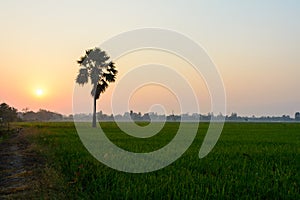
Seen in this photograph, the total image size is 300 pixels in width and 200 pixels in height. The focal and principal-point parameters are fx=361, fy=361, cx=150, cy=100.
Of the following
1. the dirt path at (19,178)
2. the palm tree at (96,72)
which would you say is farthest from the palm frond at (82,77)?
the dirt path at (19,178)

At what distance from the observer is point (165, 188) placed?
21.4 ft

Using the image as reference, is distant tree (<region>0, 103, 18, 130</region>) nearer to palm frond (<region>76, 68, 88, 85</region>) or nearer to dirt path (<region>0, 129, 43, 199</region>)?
palm frond (<region>76, 68, 88, 85</region>)

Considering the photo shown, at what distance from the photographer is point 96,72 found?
1843 inches

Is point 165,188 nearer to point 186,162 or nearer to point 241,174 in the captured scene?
point 241,174

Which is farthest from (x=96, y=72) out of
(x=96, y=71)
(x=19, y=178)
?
(x=19, y=178)

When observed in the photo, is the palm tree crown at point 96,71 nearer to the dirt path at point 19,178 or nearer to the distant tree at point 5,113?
the distant tree at point 5,113

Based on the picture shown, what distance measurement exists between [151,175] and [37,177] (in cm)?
320

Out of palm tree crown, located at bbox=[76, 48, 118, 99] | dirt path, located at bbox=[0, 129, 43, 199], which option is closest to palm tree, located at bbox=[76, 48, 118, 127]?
palm tree crown, located at bbox=[76, 48, 118, 99]

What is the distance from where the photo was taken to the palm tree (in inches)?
1806

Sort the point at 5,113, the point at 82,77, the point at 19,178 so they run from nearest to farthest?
the point at 19,178 → the point at 82,77 → the point at 5,113

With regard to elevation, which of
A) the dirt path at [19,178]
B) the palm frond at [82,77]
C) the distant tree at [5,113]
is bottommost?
the dirt path at [19,178]

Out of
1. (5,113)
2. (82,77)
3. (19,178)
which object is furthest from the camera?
(5,113)

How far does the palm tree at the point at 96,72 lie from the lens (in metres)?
45.9

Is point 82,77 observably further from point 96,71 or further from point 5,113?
point 5,113
